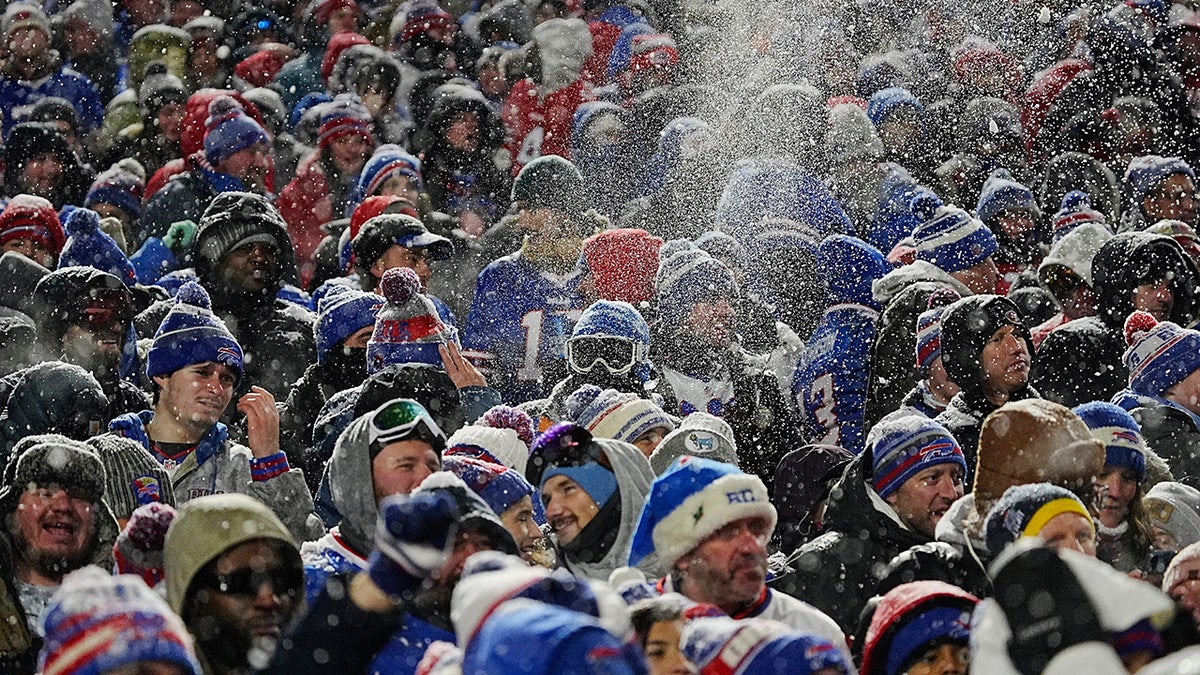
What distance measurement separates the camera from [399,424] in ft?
19.2

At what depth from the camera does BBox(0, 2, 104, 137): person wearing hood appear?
12617mm

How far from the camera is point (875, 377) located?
328 inches

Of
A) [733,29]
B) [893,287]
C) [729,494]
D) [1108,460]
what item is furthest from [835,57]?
[729,494]

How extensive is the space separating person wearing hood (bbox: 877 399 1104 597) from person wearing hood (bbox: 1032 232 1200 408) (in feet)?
8.02

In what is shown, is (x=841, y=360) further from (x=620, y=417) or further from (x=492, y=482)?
(x=492, y=482)

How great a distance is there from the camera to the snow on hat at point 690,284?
8.98m

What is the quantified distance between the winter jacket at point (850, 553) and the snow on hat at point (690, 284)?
107 inches

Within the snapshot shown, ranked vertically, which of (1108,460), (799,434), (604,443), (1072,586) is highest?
(1072,586)

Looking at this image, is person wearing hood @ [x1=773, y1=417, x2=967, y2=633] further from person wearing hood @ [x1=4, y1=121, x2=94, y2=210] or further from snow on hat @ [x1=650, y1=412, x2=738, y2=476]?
person wearing hood @ [x1=4, y1=121, x2=94, y2=210]

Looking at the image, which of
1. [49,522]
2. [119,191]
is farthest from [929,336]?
[119,191]

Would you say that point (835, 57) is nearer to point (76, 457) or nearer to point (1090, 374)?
point (1090, 374)

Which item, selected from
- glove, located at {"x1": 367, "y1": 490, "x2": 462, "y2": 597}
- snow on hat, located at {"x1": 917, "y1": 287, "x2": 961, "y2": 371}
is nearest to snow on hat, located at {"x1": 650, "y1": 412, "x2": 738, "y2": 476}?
snow on hat, located at {"x1": 917, "y1": 287, "x2": 961, "y2": 371}

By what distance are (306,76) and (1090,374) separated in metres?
6.91

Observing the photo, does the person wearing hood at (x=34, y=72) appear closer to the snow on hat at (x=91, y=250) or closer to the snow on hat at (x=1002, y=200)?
the snow on hat at (x=91, y=250)
